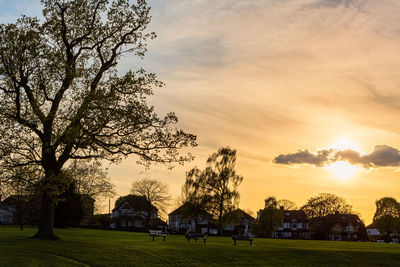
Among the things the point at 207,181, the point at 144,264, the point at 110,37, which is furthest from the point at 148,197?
the point at 144,264

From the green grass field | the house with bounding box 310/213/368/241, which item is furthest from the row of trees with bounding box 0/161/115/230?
the house with bounding box 310/213/368/241

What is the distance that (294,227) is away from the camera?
444 ft

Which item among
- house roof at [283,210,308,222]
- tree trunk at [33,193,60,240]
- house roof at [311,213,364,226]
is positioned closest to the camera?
tree trunk at [33,193,60,240]

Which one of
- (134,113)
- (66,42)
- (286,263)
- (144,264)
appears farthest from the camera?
(66,42)

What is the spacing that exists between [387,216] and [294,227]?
31.9 metres

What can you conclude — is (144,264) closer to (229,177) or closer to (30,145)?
(30,145)

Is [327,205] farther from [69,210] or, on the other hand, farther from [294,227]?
[69,210]

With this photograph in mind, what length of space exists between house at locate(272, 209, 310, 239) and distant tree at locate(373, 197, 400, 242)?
2609 cm

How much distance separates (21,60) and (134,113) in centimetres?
987

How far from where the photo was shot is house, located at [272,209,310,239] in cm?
13473

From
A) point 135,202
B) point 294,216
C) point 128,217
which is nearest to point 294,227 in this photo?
point 294,216

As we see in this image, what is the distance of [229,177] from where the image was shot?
3310 inches

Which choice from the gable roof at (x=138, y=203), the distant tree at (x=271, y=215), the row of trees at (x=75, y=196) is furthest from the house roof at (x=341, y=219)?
the row of trees at (x=75, y=196)

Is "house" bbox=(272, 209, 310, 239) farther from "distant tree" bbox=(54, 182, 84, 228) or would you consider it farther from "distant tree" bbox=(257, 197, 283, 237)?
"distant tree" bbox=(54, 182, 84, 228)
